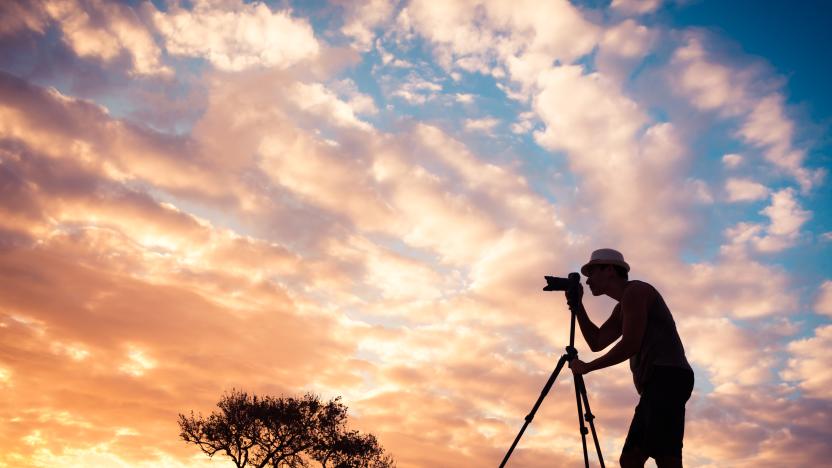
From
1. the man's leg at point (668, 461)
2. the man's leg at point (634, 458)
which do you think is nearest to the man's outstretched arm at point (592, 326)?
the man's leg at point (634, 458)

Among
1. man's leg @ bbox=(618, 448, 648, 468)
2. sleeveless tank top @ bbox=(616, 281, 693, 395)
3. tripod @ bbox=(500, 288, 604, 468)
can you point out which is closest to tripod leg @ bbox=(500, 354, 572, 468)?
tripod @ bbox=(500, 288, 604, 468)

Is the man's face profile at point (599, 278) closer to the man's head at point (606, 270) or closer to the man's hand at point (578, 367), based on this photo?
the man's head at point (606, 270)

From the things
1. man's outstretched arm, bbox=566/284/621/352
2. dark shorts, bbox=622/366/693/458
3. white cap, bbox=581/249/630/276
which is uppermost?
white cap, bbox=581/249/630/276

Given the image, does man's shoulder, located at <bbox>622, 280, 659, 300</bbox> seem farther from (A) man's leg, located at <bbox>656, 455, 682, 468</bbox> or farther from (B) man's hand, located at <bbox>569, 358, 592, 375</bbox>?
(A) man's leg, located at <bbox>656, 455, 682, 468</bbox>

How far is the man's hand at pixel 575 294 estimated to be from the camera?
5.32 m

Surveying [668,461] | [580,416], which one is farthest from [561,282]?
[668,461]

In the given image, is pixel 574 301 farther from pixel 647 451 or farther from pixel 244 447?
pixel 244 447

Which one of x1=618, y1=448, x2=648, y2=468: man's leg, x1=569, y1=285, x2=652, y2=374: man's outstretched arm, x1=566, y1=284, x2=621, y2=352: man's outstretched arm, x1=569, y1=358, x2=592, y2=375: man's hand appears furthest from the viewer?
x1=566, y1=284, x2=621, y2=352: man's outstretched arm

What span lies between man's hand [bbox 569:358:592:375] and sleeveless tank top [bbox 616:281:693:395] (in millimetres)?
422

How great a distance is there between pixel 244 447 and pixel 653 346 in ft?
135

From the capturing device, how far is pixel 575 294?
5320 millimetres

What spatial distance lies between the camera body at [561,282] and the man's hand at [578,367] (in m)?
0.73

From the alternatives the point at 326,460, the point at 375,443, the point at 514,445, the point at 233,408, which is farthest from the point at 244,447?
the point at 514,445

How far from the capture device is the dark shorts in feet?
14.3
